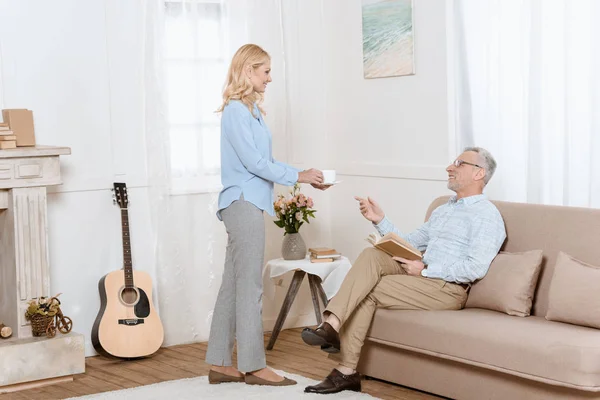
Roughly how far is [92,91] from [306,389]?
206 centimetres

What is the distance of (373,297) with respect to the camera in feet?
13.3

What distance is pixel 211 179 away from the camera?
534 centimetres

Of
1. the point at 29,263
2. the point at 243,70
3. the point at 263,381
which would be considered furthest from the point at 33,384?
the point at 243,70

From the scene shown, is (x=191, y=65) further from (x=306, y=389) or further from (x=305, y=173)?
(x=306, y=389)

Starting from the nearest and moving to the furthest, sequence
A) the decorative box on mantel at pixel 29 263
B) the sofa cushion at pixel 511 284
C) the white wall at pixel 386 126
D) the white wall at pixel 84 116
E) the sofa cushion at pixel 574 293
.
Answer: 1. the sofa cushion at pixel 574 293
2. the sofa cushion at pixel 511 284
3. the decorative box on mantel at pixel 29 263
4. the white wall at pixel 84 116
5. the white wall at pixel 386 126

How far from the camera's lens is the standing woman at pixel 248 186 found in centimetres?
413

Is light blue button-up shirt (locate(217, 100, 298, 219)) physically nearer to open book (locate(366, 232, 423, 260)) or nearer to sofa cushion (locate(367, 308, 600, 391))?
open book (locate(366, 232, 423, 260))

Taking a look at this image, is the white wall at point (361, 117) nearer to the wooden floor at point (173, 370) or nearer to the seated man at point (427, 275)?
the seated man at point (427, 275)

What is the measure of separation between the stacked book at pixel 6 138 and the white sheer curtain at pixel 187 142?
863 mm

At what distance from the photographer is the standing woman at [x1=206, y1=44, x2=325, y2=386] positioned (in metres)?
4.13

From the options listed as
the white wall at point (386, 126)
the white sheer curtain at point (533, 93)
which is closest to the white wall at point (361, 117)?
the white wall at point (386, 126)

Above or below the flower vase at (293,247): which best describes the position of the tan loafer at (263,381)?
below

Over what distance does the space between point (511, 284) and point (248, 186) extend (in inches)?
48.5

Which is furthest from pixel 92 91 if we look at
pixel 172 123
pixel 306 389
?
pixel 306 389
